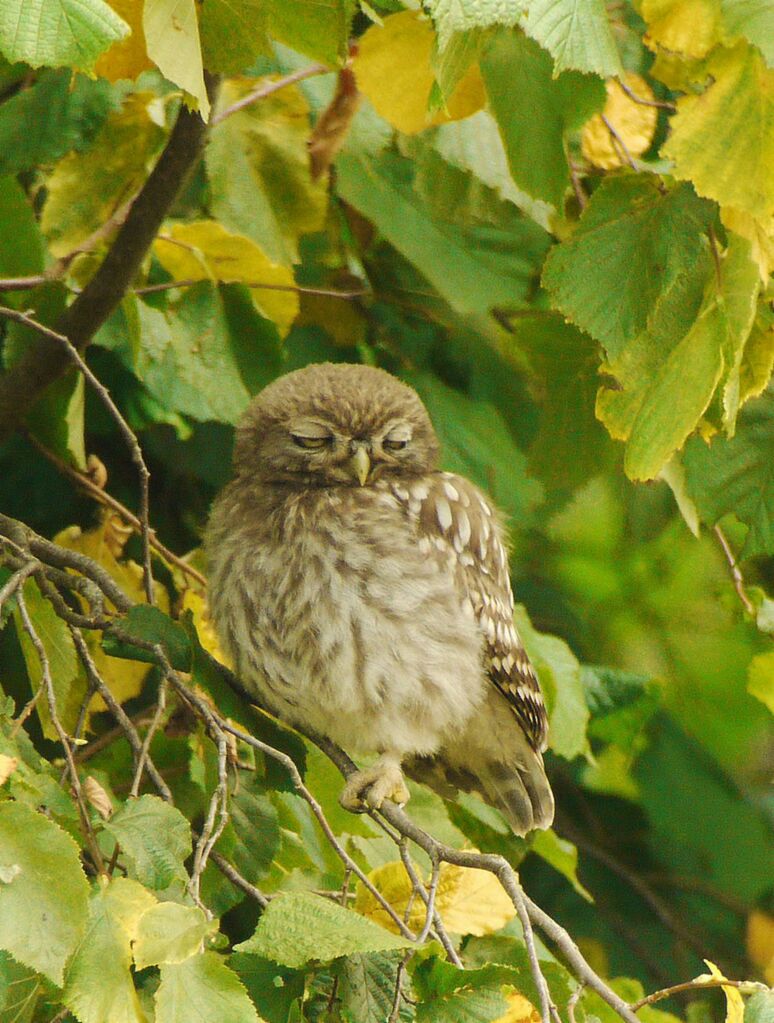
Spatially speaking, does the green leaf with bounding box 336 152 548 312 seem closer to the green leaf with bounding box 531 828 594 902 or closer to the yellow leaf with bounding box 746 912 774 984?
the green leaf with bounding box 531 828 594 902

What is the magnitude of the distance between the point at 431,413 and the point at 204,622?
869 mm

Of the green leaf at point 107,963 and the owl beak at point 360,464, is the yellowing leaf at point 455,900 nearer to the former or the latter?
the green leaf at point 107,963

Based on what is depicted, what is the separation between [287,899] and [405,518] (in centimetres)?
129

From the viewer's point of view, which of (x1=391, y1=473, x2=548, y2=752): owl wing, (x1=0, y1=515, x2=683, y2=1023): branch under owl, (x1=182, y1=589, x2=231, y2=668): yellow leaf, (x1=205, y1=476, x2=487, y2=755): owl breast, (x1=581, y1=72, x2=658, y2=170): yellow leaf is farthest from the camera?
(x1=581, y1=72, x2=658, y2=170): yellow leaf

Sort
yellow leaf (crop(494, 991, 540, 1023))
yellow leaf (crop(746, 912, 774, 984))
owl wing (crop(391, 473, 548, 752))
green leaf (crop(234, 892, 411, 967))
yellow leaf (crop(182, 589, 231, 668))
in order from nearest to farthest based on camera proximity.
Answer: green leaf (crop(234, 892, 411, 967))
yellow leaf (crop(494, 991, 540, 1023))
yellow leaf (crop(182, 589, 231, 668))
owl wing (crop(391, 473, 548, 752))
yellow leaf (crop(746, 912, 774, 984))

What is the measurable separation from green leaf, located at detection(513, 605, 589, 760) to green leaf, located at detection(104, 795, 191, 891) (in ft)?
4.43

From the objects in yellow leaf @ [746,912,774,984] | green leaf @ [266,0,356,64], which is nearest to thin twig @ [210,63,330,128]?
green leaf @ [266,0,356,64]

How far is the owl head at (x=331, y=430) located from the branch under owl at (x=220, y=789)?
0.62 meters

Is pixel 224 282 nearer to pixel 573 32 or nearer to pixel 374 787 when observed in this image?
pixel 374 787

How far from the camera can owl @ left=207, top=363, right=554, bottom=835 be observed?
2750mm

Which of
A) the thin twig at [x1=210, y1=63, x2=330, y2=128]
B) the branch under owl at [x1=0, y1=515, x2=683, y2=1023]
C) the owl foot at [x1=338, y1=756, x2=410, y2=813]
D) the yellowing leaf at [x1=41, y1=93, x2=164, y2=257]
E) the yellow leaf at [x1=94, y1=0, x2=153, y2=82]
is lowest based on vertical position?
the owl foot at [x1=338, y1=756, x2=410, y2=813]

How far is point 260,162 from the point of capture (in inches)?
124

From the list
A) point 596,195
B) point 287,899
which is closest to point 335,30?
point 596,195

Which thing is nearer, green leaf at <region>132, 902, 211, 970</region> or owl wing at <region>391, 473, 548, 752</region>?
green leaf at <region>132, 902, 211, 970</region>
